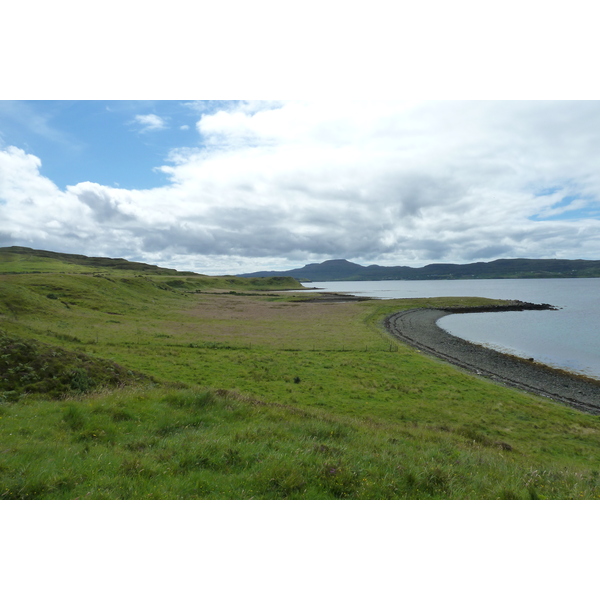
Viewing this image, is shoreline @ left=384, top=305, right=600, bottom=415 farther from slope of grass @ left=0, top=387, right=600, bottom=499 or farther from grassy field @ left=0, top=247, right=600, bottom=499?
slope of grass @ left=0, top=387, right=600, bottom=499

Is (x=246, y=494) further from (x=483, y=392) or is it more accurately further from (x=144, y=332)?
(x=144, y=332)

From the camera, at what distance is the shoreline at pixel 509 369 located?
103 feet

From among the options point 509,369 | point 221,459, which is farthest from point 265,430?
point 509,369

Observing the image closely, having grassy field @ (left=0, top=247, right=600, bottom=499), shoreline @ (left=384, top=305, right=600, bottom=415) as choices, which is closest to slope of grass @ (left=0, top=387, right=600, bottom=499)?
grassy field @ (left=0, top=247, right=600, bottom=499)

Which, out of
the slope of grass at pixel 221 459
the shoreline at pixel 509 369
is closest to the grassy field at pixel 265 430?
the slope of grass at pixel 221 459

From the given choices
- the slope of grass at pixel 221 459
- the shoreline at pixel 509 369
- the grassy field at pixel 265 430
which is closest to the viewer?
the slope of grass at pixel 221 459

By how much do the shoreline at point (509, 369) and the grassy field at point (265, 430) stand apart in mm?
3728

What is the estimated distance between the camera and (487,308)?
114 m

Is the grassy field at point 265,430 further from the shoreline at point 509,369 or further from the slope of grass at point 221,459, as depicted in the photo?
the shoreline at point 509,369

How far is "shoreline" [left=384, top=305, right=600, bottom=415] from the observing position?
3153cm

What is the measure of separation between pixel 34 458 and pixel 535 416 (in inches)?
1114

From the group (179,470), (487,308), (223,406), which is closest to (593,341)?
(487,308)

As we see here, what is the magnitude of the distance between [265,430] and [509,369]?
126ft

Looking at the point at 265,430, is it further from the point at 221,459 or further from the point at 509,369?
the point at 509,369
